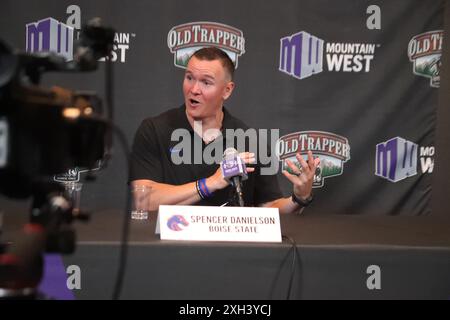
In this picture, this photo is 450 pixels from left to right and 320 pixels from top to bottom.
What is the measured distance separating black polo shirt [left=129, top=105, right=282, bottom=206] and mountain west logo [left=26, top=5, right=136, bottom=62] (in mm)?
412

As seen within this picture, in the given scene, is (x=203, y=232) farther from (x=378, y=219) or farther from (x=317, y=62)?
(x=317, y=62)

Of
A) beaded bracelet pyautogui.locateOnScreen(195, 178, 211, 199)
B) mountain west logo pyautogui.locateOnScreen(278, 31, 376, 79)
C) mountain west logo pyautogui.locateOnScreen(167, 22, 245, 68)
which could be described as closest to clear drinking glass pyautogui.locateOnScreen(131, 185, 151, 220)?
beaded bracelet pyautogui.locateOnScreen(195, 178, 211, 199)

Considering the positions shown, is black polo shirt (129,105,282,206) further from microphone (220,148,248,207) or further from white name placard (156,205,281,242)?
white name placard (156,205,281,242)

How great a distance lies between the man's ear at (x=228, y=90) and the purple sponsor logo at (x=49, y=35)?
0.83 metres

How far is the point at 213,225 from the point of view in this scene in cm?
168

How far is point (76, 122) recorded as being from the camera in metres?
0.81

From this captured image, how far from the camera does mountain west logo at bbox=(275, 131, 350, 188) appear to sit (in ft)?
9.56

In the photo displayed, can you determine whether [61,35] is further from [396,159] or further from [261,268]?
[396,159]

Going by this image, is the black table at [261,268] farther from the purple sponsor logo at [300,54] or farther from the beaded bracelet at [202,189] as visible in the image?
the purple sponsor logo at [300,54]

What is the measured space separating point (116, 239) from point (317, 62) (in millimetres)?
1688

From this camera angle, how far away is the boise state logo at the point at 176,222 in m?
1.67

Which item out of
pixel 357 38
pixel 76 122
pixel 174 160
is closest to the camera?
pixel 76 122

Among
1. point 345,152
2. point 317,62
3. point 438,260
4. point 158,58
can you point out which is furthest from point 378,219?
point 158,58
